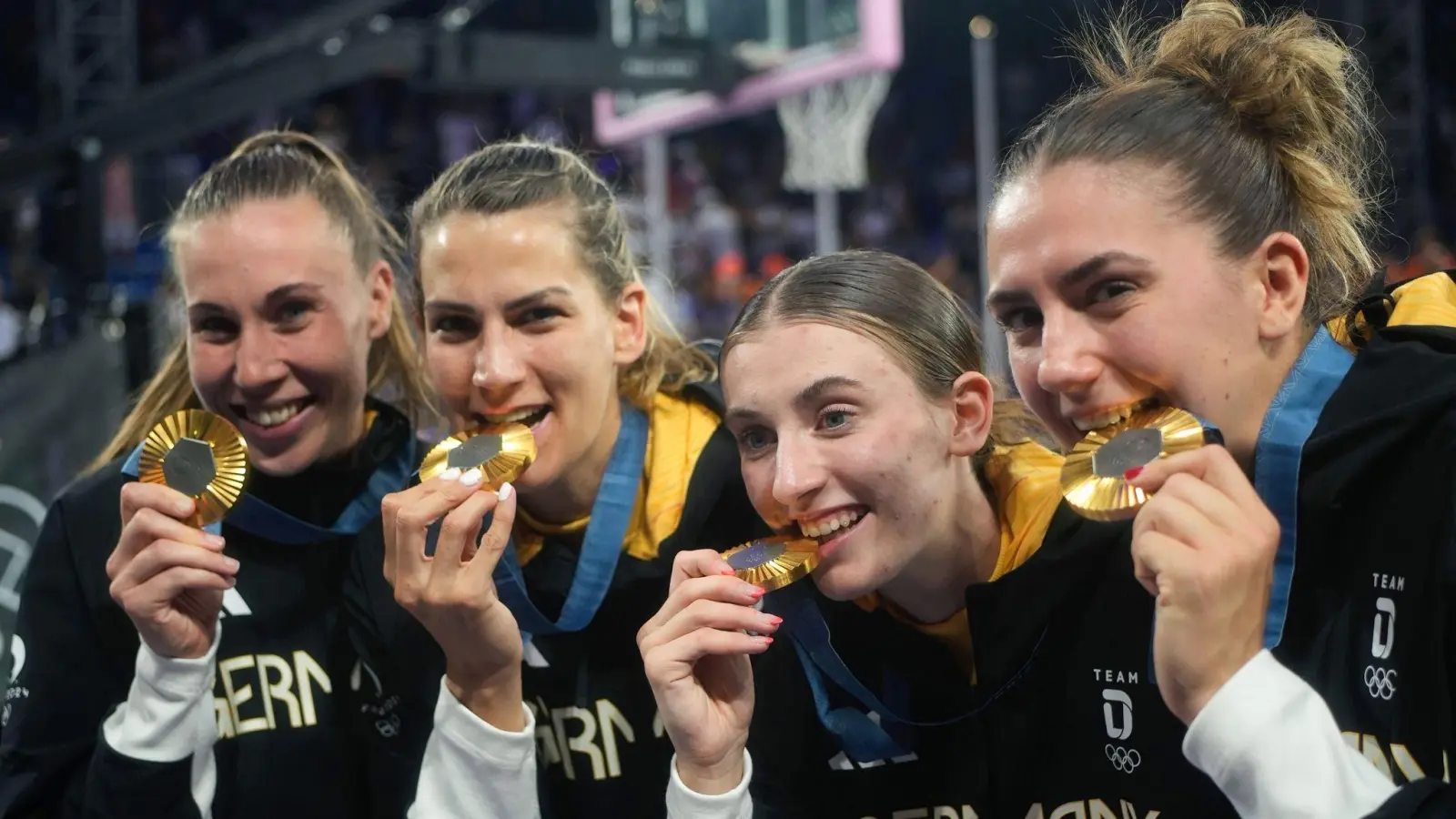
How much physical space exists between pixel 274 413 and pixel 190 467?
33 cm

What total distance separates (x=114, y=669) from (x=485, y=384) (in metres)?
0.93

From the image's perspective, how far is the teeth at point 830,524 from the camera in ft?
6.49

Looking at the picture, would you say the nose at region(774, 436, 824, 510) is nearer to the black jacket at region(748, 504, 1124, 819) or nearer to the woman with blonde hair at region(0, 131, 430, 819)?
the black jacket at region(748, 504, 1124, 819)

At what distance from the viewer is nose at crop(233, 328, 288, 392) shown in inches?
99.1

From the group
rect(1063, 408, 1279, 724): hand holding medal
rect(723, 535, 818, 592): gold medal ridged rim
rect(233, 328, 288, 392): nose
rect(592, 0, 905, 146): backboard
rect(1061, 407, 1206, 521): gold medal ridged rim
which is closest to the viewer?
rect(1063, 408, 1279, 724): hand holding medal

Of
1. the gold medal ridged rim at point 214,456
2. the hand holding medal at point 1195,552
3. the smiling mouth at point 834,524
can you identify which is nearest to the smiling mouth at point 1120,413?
the hand holding medal at point 1195,552

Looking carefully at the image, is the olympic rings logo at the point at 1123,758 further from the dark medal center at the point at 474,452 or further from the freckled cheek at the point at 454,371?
the freckled cheek at the point at 454,371

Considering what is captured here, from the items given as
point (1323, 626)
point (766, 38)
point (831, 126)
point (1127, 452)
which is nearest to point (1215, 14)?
point (1127, 452)

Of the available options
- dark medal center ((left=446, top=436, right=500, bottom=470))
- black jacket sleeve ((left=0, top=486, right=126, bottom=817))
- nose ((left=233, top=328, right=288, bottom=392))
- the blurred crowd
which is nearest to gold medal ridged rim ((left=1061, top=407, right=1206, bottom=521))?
dark medal center ((left=446, top=436, right=500, bottom=470))

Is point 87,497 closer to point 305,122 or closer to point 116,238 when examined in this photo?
point 116,238

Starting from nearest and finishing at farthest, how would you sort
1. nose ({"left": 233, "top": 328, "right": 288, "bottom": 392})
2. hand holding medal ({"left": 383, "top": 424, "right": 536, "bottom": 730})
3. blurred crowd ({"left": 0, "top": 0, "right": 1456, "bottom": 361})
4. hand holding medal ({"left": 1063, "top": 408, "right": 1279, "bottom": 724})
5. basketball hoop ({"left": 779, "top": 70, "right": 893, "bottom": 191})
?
hand holding medal ({"left": 1063, "top": 408, "right": 1279, "bottom": 724})
hand holding medal ({"left": 383, "top": 424, "right": 536, "bottom": 730})
nose ({"left": 233, "top": 328, "right": 288, "bottom": 392})
basketball hoop ({"left": 779, "top": 70, "right": 893, "bottom": 191})
blurred crowd ({"left": 0, "top": 0, "right": 1456, "bottom": 361})

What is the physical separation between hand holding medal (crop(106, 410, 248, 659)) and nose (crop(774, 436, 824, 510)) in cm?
89

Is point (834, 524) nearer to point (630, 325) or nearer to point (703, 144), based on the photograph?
point (630, 325)

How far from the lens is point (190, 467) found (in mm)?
2283
